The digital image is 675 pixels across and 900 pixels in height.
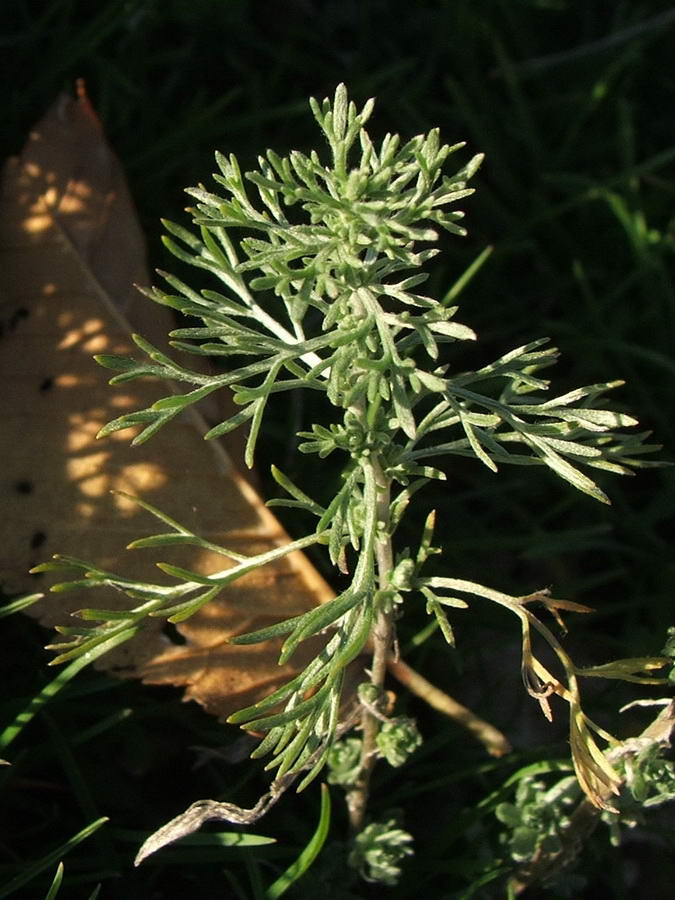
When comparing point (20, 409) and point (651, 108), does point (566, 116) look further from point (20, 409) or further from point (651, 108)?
point (20, 409)

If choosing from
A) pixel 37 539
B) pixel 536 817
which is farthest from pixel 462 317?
pixel 536 817

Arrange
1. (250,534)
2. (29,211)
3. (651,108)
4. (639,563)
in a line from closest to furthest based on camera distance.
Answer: (250,534) < (29,211) < (639,563) < (651,108)

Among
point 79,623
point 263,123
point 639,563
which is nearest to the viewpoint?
point 79,623

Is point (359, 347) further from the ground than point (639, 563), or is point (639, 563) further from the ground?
point (359, 347)

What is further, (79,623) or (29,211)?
(29,211)

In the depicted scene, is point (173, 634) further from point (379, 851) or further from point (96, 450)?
point (379, 851)

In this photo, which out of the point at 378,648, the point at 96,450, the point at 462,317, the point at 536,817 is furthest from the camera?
the point at 462,317

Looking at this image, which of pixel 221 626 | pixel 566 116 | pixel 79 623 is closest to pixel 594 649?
pixel 221 626
